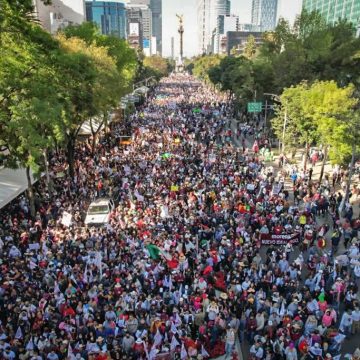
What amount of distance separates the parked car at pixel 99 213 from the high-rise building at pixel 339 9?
97467 millimetres

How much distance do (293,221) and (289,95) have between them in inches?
640

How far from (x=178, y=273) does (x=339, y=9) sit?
13215 cm

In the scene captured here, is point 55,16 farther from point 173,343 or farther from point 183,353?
point 183,353

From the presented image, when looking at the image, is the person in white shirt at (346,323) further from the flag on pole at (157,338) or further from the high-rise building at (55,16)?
the high-rise building at (55,16)

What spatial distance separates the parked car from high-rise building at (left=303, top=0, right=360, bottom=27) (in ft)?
320

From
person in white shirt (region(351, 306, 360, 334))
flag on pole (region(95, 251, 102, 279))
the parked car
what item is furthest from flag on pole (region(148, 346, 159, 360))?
the parked car

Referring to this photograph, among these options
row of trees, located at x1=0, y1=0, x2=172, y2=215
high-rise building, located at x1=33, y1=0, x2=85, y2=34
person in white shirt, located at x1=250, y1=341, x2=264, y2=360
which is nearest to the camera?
person in white shirt, located at x1=250, y1=341, x2=264, y2=360

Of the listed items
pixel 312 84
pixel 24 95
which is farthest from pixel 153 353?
pixel 312 84

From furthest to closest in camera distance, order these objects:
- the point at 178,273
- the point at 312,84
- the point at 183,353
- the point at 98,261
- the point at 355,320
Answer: the point at 312,84 < the point at 98,261 < the point at 178,273 < the point at 355,320 < the point at 183,353

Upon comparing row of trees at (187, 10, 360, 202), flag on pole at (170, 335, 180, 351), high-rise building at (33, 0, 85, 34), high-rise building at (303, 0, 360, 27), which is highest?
high-rise building at (303, 0, 360, 27)

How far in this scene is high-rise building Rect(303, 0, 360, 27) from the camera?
112 m

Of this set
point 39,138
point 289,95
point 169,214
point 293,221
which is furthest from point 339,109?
point 39,138

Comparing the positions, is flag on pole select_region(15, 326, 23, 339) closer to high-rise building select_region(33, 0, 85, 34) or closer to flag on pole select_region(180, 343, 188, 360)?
flag on pole select_region(180, 343, 188, 360)

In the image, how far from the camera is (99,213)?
20250 millimetres
